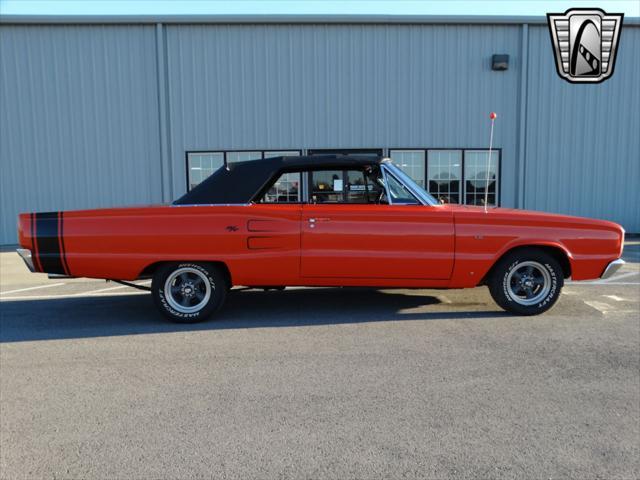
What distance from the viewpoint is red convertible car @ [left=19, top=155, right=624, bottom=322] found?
15.6ft

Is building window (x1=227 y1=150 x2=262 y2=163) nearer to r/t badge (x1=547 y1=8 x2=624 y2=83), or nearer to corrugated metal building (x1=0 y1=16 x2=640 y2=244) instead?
corrugated metal building (x1=0 y1=16 x2=640 y2=244)

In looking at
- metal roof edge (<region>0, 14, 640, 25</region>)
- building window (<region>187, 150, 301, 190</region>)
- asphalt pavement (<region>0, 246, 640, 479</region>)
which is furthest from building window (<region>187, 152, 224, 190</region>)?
asphalt pavement (<region>0, 246, 640, 479</region>)

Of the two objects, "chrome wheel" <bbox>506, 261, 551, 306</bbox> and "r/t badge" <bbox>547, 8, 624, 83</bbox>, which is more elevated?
"r/t badge" <bbox>547, 8, 624, 83</bbox>

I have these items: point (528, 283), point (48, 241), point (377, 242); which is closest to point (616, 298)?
point (528, 283)

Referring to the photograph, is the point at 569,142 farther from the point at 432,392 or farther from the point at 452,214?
the point at 432,392

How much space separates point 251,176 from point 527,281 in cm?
313

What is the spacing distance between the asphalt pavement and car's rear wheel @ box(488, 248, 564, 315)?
17 cm

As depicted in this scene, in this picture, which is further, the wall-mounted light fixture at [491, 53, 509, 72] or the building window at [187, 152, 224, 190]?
the building window at [187, 152, 224, 190]

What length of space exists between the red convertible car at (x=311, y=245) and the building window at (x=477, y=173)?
7.94 m

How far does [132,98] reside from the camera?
1226 cm

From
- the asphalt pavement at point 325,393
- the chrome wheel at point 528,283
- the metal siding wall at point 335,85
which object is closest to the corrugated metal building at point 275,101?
the metal siding wall at point 335,85

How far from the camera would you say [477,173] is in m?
12.7

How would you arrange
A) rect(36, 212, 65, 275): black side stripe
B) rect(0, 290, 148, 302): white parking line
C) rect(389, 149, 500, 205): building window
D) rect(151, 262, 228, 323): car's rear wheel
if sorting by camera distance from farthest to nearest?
rect(389, 149, 500, 205): building window < rect(0, 290, 148, 302): white parking line < rect(151, 262, 228, 323): car's rear wheel < rect(36, 212, 65, 275): black side stripe

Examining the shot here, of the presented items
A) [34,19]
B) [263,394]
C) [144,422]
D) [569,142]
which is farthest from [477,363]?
[34,19]
